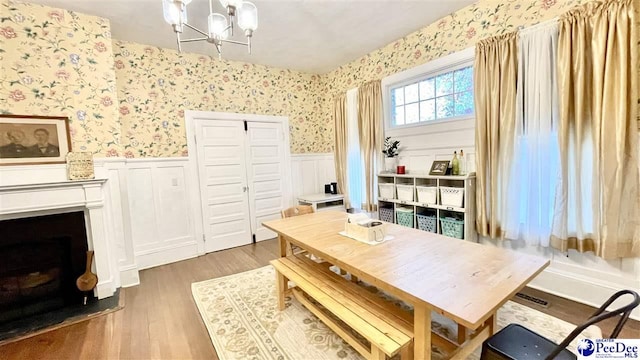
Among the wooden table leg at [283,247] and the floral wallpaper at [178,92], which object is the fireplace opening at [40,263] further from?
the wooden table leg at [283,247]

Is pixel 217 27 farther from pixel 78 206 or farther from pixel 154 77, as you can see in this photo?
pixel 78 206

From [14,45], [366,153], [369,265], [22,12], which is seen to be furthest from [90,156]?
[366,153]

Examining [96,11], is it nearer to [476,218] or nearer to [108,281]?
[108,281]

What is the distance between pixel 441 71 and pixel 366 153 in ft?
4.62

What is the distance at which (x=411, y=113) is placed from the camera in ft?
11.5

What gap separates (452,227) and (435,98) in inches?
60.5

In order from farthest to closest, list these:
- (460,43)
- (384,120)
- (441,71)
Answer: (384,120) → (441,71) → (460,43)

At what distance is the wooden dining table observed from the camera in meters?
1.10

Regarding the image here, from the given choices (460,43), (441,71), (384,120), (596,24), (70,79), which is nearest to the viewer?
(596,24)

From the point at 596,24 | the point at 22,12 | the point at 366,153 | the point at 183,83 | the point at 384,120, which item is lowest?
the point at 366,153

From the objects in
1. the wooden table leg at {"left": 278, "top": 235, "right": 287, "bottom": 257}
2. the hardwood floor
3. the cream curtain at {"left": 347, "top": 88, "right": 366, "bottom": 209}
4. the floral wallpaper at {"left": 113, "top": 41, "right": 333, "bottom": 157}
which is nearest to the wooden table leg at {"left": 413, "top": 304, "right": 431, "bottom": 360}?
the hardwood floor

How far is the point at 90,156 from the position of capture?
2.66 metres

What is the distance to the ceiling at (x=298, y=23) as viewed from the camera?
2.60 metres

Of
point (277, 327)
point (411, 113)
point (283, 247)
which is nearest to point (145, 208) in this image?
point (283, 247)
